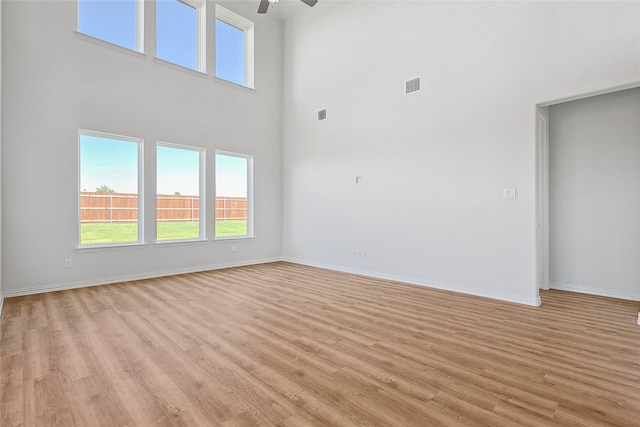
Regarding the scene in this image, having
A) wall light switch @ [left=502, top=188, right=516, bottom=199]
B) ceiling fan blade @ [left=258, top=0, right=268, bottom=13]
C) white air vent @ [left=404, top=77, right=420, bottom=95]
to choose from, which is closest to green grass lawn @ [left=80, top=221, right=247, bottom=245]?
ceiling fan blade @ [left=258, top=0, right=268, bottom=13]

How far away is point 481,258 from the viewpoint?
4.15 metres

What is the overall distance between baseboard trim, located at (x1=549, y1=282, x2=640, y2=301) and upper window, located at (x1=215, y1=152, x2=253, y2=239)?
528 cm

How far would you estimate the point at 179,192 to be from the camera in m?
5.63

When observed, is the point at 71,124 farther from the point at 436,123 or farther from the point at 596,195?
the point at 596,195

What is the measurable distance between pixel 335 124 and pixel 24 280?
17.0ft

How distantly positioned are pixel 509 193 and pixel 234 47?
5778mm

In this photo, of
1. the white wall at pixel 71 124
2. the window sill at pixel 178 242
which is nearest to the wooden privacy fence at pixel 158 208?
the white wall at pixel 71 124

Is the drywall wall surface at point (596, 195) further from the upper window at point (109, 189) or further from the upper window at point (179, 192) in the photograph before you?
the upper window at point (109, 189)

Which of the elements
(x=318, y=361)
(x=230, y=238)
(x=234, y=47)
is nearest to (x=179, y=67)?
(x=234, y=47)

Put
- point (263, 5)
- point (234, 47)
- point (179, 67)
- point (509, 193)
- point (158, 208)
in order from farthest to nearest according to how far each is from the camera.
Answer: point (234, 47) < point (179, 67) < point (158, 208) < point (263, 5) < point (509, 193)

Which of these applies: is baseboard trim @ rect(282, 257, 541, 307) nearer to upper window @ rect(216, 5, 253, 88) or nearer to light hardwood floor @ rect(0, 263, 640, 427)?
light hardwood floor @ rect(0, 263, 640, 427)

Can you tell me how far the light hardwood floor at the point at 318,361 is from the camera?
1696mm

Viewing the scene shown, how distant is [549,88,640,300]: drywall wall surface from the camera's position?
12.7ft

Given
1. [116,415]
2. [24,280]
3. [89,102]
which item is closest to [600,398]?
[116,415]
